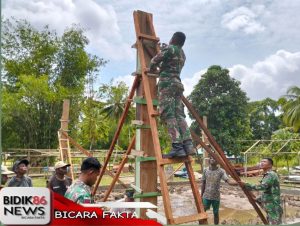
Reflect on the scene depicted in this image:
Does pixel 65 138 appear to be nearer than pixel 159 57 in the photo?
No

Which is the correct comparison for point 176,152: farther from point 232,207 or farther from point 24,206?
point 232,207

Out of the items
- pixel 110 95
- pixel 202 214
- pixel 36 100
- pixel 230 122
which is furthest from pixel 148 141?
pixel 230 122

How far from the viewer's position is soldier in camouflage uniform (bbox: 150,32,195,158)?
3.20 meters

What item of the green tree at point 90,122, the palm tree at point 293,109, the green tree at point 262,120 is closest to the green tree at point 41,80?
the green tree at point 90,122

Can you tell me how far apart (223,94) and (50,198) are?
642 inches

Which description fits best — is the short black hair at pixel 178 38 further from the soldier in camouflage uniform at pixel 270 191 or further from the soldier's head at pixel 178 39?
the soldier in camouflage uniform at pixel 270 191

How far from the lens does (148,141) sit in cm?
336

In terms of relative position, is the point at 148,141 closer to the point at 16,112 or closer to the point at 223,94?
the point at 16,112

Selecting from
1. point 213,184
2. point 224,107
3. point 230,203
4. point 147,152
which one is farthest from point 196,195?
point 224,107

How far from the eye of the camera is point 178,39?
3404mm

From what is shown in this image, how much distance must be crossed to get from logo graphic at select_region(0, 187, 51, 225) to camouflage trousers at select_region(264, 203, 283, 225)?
2.52 metres

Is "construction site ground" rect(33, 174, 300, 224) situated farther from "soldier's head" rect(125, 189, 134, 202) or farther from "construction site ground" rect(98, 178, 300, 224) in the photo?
"soldier's head" rect(125, 189, 134, 202)

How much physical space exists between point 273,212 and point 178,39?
196 centimetres

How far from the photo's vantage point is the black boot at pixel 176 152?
3.07 metres
